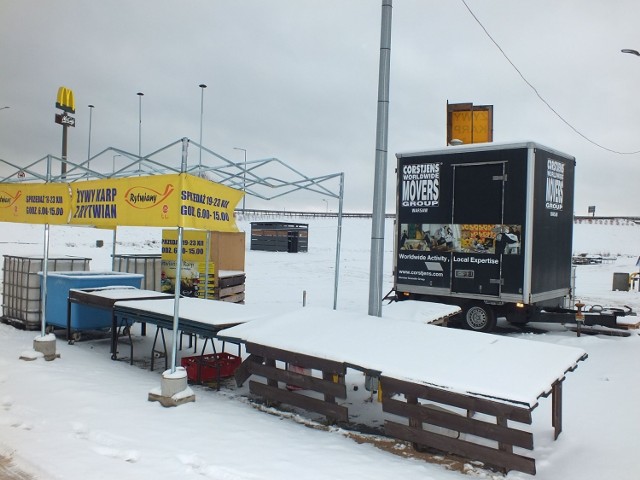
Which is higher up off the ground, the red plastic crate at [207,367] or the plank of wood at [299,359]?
the plank of wood at [299,359]

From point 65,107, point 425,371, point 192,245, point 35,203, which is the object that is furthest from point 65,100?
→ point 425,371

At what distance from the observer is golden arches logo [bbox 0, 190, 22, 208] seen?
10188mm

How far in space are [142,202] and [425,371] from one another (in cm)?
448

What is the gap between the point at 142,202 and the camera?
7176 millimetres

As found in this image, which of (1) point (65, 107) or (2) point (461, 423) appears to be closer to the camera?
(2) point (461, 423)

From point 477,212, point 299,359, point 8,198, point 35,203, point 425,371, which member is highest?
point 477,212

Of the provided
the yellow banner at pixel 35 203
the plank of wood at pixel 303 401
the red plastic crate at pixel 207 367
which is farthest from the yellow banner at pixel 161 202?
the plank of wood at pixel 303 401

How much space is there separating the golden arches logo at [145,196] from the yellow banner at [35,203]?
219cm

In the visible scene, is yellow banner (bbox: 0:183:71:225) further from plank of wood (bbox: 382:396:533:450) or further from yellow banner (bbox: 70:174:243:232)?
plank of wood (bbox: 382:396:533:450)

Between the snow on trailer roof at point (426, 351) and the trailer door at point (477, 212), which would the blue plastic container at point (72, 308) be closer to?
the snow on trailer roof at point (426, 351)

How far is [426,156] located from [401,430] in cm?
774

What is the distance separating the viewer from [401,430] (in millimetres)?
5332

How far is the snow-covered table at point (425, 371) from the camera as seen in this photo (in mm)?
4730

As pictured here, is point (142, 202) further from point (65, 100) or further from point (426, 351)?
point (65, 100)
